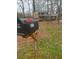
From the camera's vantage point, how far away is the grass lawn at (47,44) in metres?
2.44

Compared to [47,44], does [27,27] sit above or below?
above

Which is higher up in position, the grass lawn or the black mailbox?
the black mailbox

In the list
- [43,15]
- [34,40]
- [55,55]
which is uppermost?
[43,15]

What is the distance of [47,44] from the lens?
8.08ft

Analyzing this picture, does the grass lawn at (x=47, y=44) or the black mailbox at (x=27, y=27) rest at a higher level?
the black mailbox at (x=27, y=27)

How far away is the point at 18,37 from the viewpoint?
7.97 feet

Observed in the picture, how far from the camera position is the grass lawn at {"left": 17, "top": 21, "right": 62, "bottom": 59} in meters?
2.44
